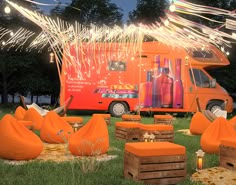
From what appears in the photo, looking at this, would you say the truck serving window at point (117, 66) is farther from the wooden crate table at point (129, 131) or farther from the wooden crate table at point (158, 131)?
the wooden crate table at point (158, 131)

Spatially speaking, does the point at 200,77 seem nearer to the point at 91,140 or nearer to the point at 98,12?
the point at 91,140

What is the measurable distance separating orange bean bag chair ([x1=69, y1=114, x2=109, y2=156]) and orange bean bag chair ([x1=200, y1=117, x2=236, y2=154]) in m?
2.20

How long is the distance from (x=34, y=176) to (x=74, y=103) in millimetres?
12693

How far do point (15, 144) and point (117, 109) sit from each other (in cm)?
1217

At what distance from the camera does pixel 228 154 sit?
20.4 ft

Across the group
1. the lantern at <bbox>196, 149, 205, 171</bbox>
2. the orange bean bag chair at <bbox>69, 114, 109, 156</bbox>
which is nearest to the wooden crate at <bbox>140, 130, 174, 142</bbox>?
the orange bean bag chair at <bbox>69, 114, 109, 156</bbox>

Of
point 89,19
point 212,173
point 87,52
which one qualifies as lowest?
point 212,173

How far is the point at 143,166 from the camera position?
204 inches

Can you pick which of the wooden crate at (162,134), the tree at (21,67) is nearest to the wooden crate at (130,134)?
the wooden crate at (162,134)

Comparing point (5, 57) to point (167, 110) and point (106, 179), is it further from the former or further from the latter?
point (106, 179)

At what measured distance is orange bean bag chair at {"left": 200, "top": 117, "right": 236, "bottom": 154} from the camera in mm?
7715

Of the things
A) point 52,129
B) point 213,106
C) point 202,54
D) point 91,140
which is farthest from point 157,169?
point 202,54

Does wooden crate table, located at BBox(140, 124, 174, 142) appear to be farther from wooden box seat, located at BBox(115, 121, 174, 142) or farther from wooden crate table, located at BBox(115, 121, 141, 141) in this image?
wooden crate table, located at BBox(115, 121, 141, 141)

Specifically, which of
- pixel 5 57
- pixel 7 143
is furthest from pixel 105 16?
pixel 7 143
